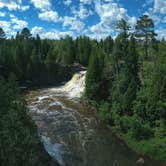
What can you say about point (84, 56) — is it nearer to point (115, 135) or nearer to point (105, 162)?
point (115, 135)

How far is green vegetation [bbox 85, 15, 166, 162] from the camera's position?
38.8 m

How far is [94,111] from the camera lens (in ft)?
173

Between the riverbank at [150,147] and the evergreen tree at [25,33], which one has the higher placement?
the evergreen tree at [25,33]

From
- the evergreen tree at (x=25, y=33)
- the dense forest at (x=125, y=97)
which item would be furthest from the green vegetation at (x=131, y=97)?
the evergreen tree at (x=25, y=33)

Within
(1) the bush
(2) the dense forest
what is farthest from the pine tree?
(1) the bush

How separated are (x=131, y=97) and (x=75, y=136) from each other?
33.7 ft

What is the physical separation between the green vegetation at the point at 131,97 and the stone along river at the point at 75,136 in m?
1.95

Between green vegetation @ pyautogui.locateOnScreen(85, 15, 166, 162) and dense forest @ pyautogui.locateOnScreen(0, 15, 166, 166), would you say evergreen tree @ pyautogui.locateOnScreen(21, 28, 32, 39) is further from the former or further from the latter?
green vegetation @ pyautogui.locateOnScreen(85, 15, 166, 162)

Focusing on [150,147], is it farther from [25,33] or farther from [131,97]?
[25,33]

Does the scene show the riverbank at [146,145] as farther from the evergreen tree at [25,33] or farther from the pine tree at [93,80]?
the evergreen tree at [25,33]

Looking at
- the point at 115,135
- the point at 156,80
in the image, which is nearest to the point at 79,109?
the point at 115,135

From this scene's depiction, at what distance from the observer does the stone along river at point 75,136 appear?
3422 cm

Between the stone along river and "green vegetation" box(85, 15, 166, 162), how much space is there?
76.8 inches

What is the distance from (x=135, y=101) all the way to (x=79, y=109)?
1341cm
